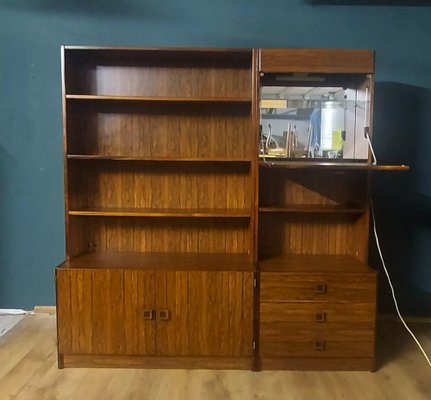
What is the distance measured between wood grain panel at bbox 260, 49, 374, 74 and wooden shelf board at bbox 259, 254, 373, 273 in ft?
3.29

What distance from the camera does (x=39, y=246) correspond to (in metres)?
3.06

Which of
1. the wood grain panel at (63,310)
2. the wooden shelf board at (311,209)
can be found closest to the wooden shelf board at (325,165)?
the wooden shelf board at (311,209)

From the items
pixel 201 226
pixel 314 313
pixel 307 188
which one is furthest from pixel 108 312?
pixel 307 188

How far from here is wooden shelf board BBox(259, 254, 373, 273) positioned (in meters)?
2.47

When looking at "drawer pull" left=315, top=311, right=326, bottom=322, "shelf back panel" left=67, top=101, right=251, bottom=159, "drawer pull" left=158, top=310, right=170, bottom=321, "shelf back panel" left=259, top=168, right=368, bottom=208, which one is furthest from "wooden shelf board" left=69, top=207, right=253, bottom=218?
"drawer pull" left=315, top=311, right=326, bottom=322

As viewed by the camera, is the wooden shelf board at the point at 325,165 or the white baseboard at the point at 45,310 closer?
the wooden shelf board at the point at 325,165

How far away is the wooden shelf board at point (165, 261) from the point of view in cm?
248

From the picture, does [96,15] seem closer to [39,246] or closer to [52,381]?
[39,246]

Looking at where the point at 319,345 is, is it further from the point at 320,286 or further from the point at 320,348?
the point at 320,286

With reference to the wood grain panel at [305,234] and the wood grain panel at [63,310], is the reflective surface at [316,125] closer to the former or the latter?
the wood grain panel at [305,234]

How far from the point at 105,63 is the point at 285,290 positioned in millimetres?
1620

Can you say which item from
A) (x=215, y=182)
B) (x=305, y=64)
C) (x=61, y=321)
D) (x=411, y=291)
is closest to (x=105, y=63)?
(x=215, y=182)

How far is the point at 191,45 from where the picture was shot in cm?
291

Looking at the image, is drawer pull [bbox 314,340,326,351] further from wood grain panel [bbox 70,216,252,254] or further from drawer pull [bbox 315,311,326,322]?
wood grain panel [bbox 70,216,252,254]
